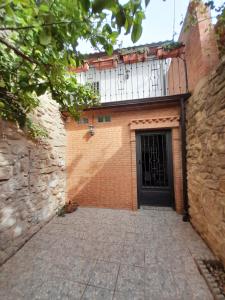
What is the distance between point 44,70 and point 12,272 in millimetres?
2836

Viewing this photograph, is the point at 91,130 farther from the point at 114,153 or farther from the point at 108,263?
the point at 108,263

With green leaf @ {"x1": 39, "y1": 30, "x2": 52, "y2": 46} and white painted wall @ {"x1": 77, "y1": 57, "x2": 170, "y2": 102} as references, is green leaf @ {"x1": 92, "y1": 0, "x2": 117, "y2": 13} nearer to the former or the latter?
green leaf @ {"x1": 39, "y1": 30, "x2": 52, "y2": 46}

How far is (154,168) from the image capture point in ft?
15.7

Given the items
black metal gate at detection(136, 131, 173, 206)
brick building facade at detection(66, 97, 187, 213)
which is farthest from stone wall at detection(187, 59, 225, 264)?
black metal gate at detection(136, 131, 173, 206)

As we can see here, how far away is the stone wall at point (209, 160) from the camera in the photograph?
2.38 m

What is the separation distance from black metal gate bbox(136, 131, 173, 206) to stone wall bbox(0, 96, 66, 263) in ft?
7.95

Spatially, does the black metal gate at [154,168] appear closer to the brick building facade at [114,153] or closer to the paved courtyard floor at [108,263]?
the brick building facade at [114,153]

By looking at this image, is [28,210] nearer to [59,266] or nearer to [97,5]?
[59,266]

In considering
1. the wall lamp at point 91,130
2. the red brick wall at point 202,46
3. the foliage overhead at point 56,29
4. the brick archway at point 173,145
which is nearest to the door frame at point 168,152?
the brick archway at point 173,145

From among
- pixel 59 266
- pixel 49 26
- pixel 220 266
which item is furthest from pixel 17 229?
pixel 220 266

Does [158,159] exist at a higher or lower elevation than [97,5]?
lower

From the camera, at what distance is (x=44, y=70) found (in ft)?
5.32

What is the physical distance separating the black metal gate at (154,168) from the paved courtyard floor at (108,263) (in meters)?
0.89

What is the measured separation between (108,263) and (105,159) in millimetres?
2805
